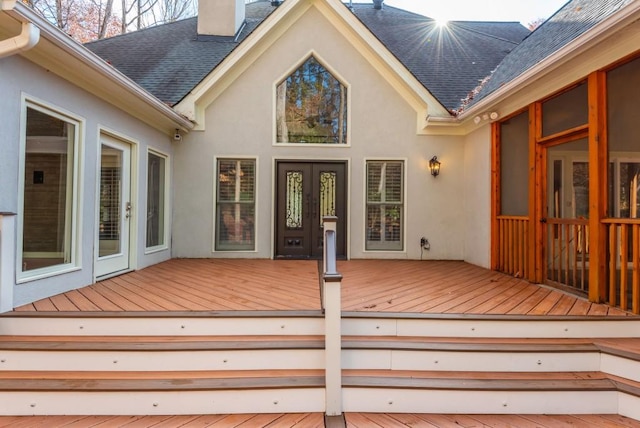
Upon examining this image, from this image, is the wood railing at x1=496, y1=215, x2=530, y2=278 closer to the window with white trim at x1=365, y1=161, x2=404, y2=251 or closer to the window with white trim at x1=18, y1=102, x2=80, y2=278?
the window with white trim at x1=365, y1=161, x2=404, y2=251

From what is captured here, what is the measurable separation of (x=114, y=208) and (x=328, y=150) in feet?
12.1

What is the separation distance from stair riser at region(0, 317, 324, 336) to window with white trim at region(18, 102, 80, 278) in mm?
650

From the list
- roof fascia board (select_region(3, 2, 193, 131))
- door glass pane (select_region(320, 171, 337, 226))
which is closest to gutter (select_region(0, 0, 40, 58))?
roof fascia board (select_region(3, 2, 193, 131))

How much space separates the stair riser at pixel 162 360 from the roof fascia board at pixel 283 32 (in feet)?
14.9

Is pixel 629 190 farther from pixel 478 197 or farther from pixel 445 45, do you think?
pixel 445 45

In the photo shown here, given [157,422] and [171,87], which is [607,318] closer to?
[157,422]

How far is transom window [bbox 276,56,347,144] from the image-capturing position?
21.3 ft

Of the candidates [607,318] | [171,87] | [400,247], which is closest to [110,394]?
[607,318]

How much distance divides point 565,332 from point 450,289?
4.08 feet

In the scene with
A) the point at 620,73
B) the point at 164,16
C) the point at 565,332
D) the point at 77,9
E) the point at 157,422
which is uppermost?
the point at 164,16

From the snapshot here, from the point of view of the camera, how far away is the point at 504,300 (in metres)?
3.63

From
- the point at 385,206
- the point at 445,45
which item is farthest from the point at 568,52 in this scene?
the point at 445,45

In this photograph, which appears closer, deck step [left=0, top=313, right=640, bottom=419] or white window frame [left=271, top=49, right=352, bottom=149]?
deck step [left=0, top=313, right=640, bottom=419]

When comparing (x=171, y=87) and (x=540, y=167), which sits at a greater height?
(x=171, y=87)
